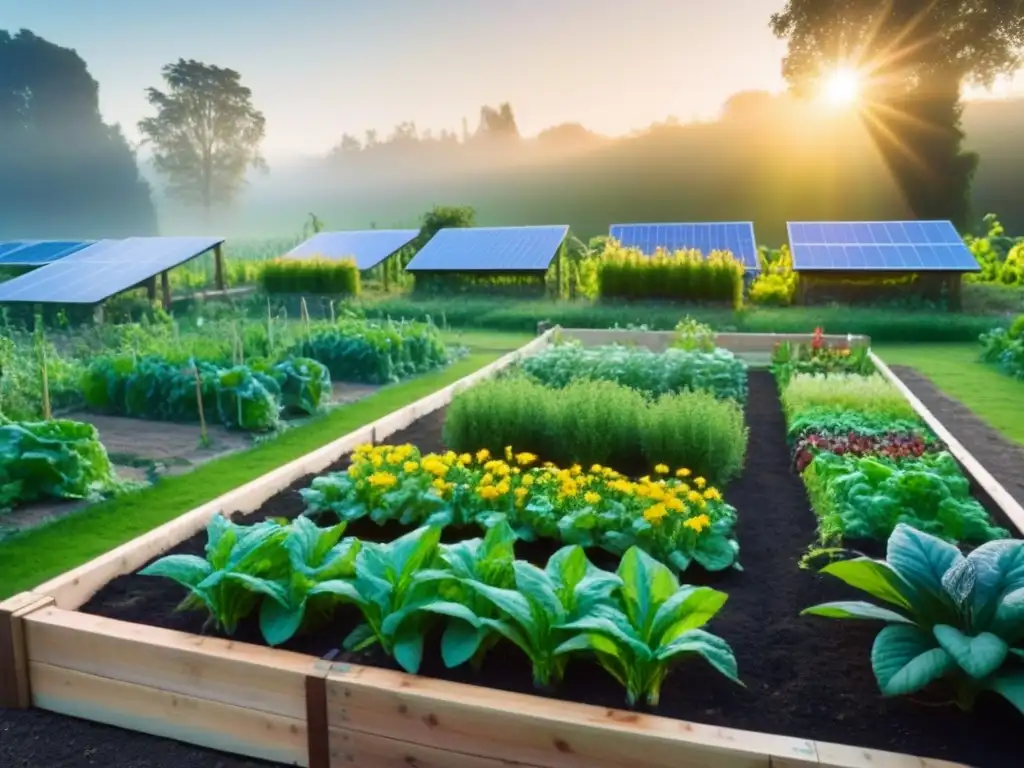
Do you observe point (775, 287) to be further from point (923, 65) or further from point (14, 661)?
point (14, 661)

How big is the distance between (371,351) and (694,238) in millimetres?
11392

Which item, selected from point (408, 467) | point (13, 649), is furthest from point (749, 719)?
point (13, 649)

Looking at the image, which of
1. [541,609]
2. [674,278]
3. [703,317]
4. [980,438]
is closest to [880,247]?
[674,278]

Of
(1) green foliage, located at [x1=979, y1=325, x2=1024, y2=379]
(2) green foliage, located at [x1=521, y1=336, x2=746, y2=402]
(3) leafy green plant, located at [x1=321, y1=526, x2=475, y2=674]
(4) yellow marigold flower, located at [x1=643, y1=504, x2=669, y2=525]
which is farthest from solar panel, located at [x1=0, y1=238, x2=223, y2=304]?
(1) green foliage, located at [x1=979, y1=325, x2=1024, y2=379]

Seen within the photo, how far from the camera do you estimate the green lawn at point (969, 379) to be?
7105 millimetres

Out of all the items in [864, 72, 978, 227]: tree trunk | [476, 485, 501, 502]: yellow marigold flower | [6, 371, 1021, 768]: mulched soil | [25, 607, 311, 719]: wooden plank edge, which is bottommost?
[6, 371, 1021, 768]: mulched soil

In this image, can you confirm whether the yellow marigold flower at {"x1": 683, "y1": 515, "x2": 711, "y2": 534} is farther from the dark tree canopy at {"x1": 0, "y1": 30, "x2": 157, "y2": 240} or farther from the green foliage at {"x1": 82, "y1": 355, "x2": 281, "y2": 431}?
the dark tree canopy at {"x1": 0, "y1": 30, "x2": 157, "y2": 240}

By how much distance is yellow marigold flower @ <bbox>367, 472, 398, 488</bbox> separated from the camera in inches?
143

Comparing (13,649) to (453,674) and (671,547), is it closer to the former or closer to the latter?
(453,674)

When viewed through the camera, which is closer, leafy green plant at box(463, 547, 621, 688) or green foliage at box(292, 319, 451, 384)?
leafy green plant at box(463, 547, 621, 688)

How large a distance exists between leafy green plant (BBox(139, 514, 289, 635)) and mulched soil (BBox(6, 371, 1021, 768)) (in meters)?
0.08

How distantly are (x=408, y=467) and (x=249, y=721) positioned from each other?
1554 mm

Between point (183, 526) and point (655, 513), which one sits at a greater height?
point (655, 513)

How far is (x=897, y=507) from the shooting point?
140 inches
